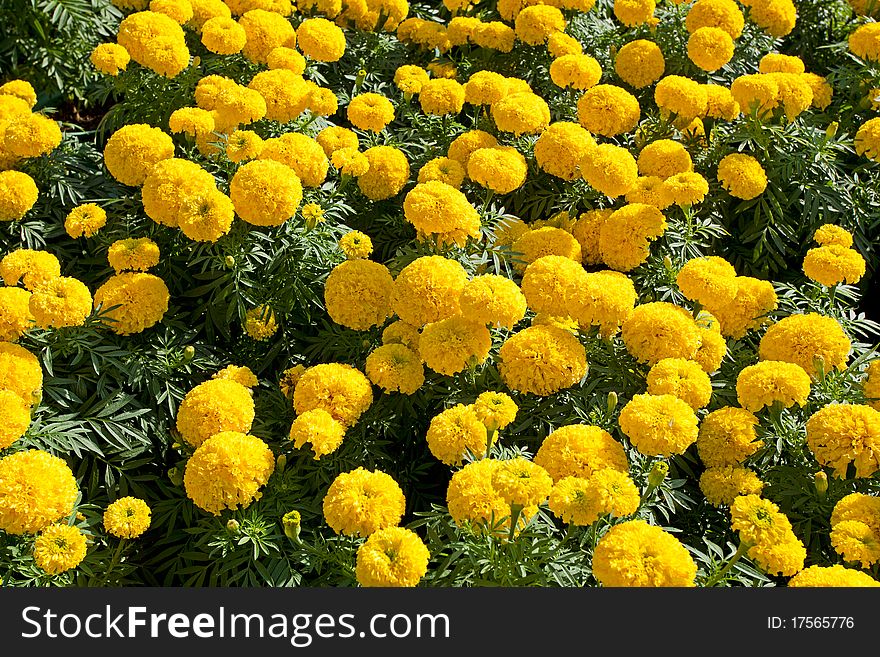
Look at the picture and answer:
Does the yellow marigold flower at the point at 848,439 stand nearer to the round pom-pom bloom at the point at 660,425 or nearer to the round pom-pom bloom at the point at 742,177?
the round pom-pom bloom at the point at 660,425

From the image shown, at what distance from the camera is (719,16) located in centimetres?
466

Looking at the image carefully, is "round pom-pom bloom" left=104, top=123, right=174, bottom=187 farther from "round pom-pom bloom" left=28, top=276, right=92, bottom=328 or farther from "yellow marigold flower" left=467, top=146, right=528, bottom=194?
"yellow marigold flower" left=467, top=146, right=528, bottom=194

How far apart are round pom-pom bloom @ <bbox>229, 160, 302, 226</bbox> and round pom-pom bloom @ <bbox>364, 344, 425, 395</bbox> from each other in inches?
26.8

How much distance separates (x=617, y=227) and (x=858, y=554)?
1.71m

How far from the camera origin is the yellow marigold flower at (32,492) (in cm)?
267

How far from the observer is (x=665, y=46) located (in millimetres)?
4965

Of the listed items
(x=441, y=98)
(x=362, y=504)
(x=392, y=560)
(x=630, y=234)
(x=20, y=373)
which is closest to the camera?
(x=392, y=560)

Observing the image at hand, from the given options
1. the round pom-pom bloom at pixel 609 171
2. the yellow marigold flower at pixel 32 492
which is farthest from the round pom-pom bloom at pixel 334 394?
the round pom-pom bloom at pixel 609 171

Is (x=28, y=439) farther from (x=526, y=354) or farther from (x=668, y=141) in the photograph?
(x=668, y=141)

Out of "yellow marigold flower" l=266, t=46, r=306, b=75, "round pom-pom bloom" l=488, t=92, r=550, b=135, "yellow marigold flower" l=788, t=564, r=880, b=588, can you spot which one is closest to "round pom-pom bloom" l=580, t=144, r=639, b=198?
"round pom-pom bloom" l=488, t=92, r=550, b=135

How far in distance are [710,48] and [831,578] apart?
297 cm

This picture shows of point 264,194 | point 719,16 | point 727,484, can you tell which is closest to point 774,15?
point 719,16

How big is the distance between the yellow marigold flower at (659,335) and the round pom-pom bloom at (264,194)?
1384mm

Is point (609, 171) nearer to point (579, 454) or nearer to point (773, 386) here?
point (773, 386)
